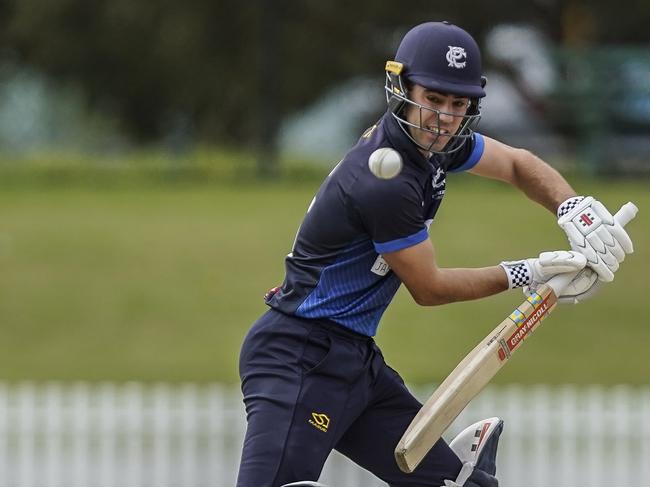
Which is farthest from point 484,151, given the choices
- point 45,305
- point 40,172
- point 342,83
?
point 342,83

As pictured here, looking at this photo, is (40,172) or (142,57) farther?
(142,57)

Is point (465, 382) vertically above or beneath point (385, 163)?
beneath

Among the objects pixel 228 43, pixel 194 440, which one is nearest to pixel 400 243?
Result: pixel 194 440

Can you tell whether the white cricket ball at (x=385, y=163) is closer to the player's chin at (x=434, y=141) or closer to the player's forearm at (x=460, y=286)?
the player's chin at (x=434, y=141)

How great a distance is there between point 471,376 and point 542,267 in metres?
0.35

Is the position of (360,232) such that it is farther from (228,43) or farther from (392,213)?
(228,43)

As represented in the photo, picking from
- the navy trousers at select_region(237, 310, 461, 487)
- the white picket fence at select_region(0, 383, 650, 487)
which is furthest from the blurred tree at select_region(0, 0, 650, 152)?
the navy trousers at select_region(237, 310, 461, 487)

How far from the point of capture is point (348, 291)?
4.05m

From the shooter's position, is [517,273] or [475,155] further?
[475,155]

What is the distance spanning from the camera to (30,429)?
8086 millimetres

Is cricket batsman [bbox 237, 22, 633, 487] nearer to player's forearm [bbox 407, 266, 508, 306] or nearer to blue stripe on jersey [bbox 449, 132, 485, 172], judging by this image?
player's forearm [bbox 407, 266, 508, 306]

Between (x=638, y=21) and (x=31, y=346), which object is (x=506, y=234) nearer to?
(x=31, y=346)

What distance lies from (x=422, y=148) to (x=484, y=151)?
18.5 inches

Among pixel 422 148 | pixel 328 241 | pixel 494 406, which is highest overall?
pixel 422 148
